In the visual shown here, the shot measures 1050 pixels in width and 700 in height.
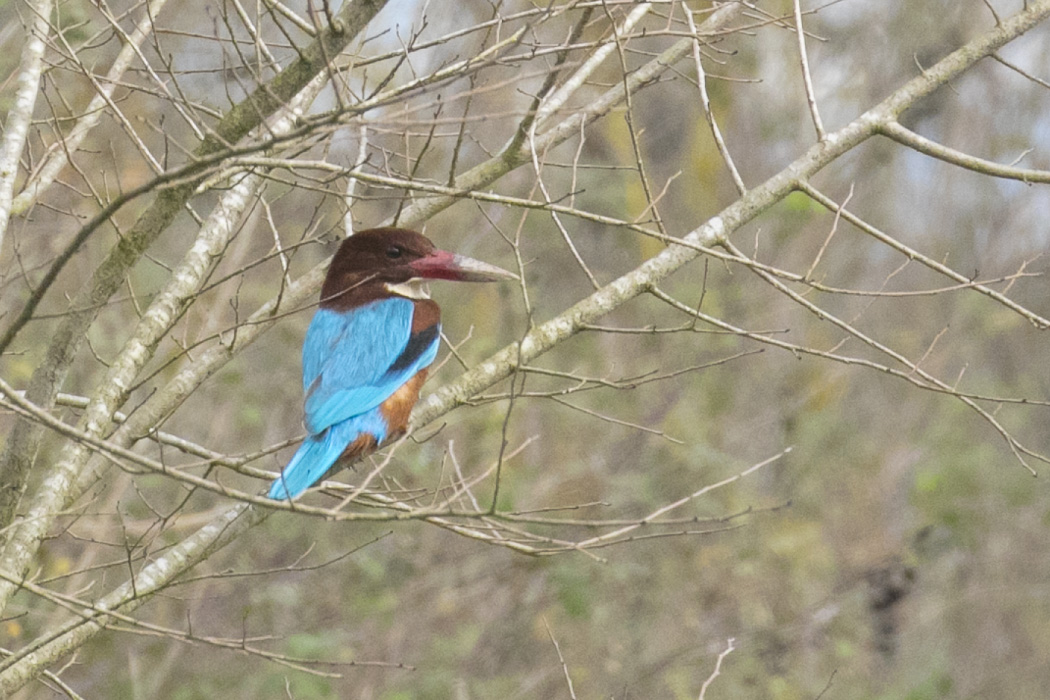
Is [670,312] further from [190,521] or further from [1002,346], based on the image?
[1002,346]

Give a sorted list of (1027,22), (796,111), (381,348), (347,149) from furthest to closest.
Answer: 1. (796,111)
2. (347,149)
3. (381,348)
4. (1027,22)

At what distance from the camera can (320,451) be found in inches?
154

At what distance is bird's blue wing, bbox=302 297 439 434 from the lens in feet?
13.3

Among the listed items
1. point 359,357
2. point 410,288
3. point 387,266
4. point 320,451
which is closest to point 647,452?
point 410,288

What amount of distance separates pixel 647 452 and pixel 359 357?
4.32 m

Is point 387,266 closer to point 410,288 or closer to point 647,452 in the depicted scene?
point 410,288

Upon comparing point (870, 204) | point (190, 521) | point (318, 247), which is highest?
point (870, 204)

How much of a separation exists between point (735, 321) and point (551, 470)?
5.61 ft

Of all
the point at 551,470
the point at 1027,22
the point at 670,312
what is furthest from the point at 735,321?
the point at 1027,22

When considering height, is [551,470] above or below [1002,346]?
below

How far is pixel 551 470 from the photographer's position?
27.1ft

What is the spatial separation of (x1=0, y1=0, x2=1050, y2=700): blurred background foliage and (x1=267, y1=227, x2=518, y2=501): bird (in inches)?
48.5

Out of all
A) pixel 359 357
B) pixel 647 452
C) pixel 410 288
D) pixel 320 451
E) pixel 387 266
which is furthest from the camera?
pixel 647 452

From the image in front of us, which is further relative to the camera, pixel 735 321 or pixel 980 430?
pixel 980 430
